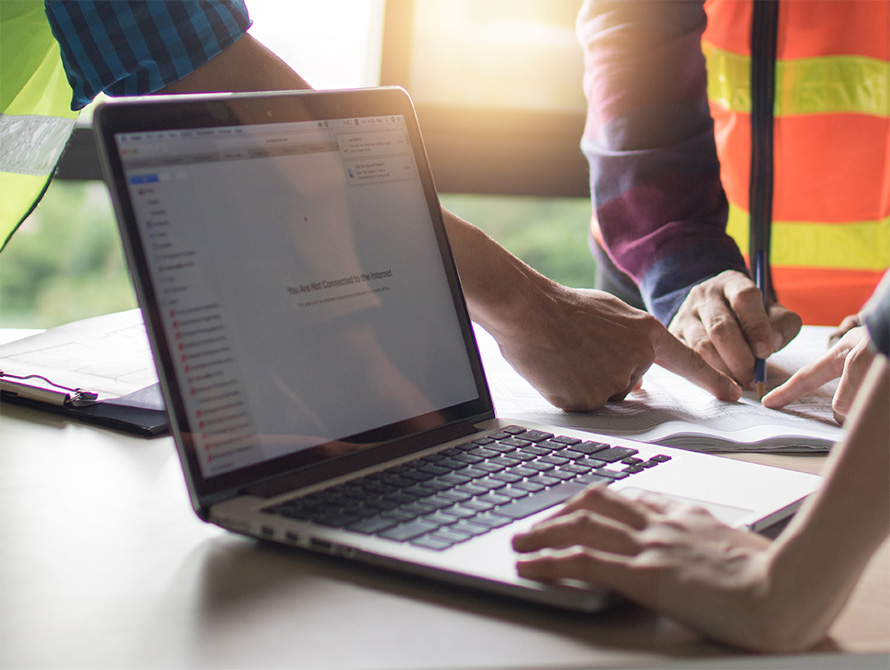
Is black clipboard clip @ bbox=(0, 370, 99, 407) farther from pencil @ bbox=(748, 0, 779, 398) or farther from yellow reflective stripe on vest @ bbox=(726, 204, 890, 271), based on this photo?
yellow reflective stripe on vest @ bbox=(726, 204, 890, 271)

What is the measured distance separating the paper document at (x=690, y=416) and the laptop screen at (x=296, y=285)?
152 millimetres

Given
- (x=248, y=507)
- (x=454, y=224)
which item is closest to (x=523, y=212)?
(x=454, y=224)

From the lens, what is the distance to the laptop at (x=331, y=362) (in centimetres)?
45

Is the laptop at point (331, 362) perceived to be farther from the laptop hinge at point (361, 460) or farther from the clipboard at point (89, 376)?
the clipboard at point (89, 376)

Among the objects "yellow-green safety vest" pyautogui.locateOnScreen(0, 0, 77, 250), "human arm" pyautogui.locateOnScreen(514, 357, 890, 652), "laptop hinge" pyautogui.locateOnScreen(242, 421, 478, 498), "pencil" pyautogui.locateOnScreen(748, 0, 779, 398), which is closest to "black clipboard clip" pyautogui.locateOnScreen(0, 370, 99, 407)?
"yellow-green safety vest" pyautogui.locateOnScreen(0, 0, 77, 250)

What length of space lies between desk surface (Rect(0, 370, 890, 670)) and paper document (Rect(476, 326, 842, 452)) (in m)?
0.22

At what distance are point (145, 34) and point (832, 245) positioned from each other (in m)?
1.26

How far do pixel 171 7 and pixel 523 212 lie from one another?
4.54m

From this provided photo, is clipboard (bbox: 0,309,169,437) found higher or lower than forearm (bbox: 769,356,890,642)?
higher

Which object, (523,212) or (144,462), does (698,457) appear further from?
(523,212)

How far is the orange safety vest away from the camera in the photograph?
144 centimetres

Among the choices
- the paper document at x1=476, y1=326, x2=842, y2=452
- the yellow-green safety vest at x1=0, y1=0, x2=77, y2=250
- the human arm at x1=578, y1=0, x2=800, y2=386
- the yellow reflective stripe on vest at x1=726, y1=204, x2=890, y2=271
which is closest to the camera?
the paper document at x1=476, y1=326, x2=842, y2=452

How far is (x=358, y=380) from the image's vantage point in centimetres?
57

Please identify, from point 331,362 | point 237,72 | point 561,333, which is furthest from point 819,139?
point 331,362
